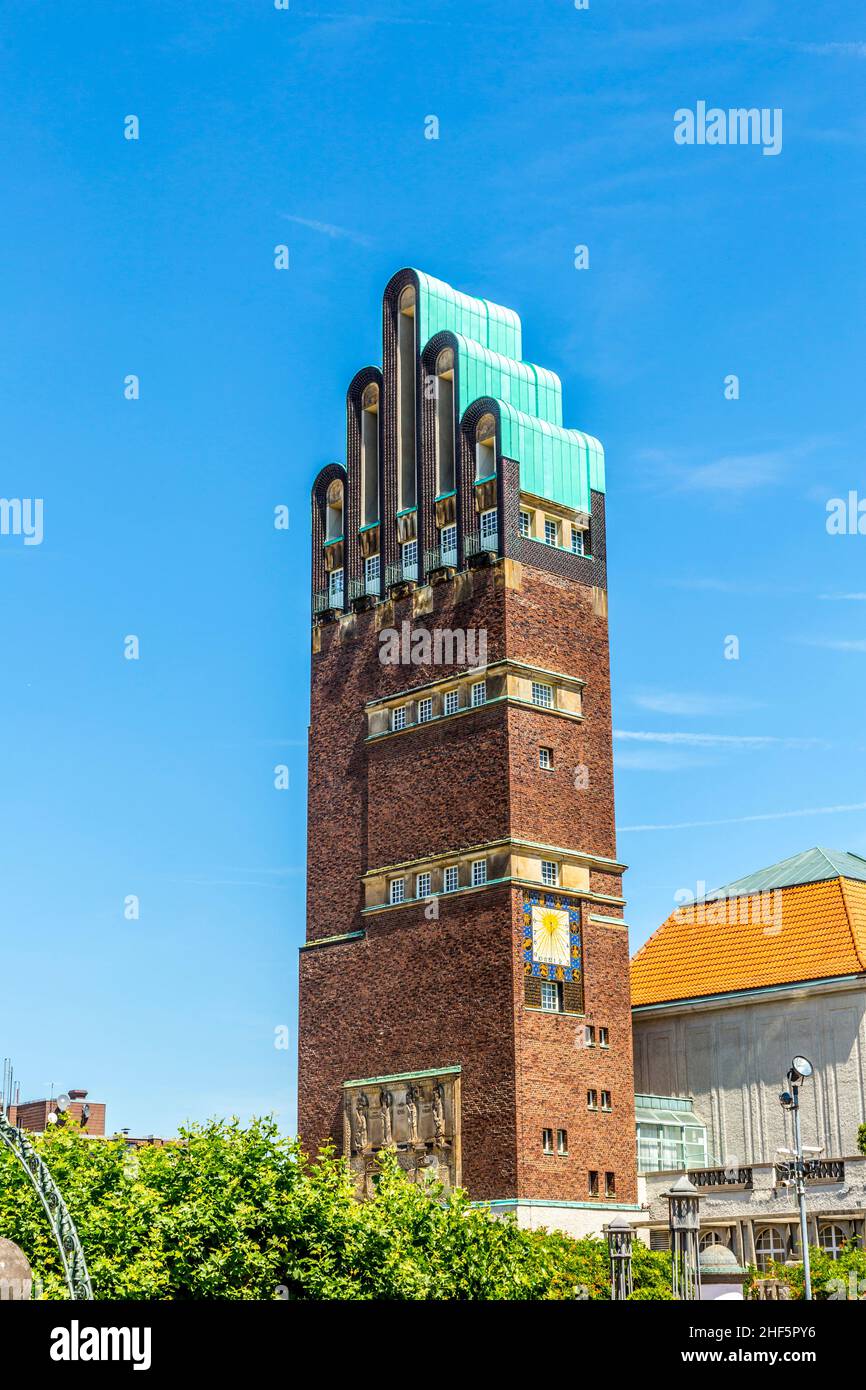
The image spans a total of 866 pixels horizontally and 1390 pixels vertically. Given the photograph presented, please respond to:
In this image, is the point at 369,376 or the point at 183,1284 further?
the point at 369,376

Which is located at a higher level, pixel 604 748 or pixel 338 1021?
pixel 604 748

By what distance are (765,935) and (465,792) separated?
1421cm

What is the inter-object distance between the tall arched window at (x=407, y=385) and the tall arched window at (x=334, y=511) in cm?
364

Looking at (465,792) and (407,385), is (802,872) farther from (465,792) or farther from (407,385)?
(407,385)

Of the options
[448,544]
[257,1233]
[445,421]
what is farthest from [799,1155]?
[445,421]

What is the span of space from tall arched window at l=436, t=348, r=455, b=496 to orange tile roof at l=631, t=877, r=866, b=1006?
21.0 metres

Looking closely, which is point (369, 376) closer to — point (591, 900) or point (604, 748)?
point (604, 748)

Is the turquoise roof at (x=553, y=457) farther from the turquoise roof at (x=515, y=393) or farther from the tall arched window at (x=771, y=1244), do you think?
the tall arched window at (x=771, y=1244)

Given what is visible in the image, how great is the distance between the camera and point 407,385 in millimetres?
73875

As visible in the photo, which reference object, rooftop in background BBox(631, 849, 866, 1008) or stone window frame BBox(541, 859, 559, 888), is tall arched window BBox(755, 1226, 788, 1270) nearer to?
rooftop in background BBox(631, 849, 866, 1008)

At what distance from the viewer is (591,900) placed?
66875 mm
